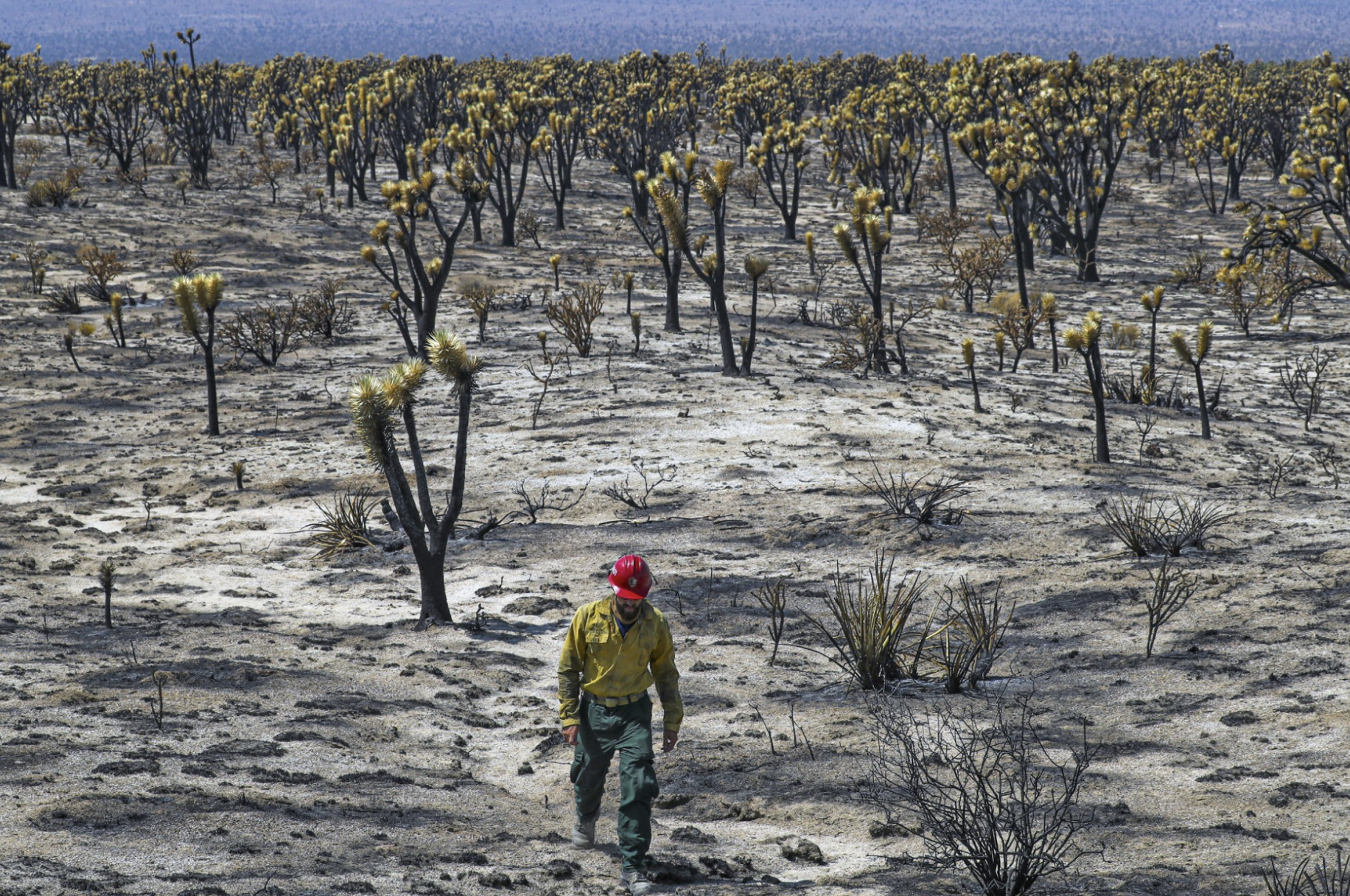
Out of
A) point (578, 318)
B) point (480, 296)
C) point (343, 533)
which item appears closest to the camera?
point (343, 533)

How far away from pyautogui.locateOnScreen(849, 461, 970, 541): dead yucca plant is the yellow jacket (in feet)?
12.3

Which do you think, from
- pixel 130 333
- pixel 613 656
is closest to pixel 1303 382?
pixel 613 656

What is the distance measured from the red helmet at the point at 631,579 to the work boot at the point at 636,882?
0.90 meters

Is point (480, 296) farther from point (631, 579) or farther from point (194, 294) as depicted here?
point (631, 579)

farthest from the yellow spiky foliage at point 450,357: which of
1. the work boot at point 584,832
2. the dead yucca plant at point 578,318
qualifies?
the dead yucca plant at point 578,318

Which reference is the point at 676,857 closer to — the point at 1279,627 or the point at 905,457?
the point at 1279,627

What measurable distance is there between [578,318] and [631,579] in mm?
10196

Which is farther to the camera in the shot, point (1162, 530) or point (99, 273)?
point (99, 273)

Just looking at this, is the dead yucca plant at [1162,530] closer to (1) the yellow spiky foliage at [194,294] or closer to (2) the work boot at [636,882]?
(2) the work boot at [636,882]

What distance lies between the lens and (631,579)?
4.12m

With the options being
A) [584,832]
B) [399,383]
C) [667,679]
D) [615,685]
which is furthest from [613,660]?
[399,383]

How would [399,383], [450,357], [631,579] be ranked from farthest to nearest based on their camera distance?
[450,357], [399,383], [631,579]

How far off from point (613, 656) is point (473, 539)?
14.4ft

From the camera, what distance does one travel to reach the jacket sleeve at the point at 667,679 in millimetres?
4305
